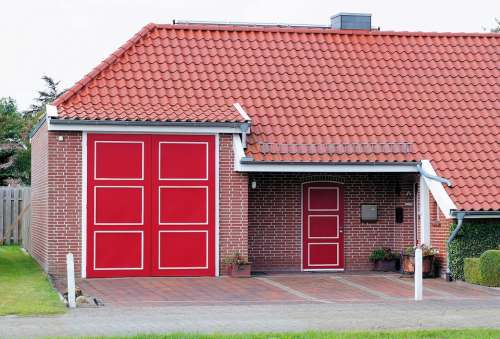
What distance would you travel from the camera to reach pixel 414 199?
26.9 metres

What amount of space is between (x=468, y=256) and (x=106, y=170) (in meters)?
8.42

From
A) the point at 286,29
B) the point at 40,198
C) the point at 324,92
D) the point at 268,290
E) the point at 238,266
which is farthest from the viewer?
the point at 286,29

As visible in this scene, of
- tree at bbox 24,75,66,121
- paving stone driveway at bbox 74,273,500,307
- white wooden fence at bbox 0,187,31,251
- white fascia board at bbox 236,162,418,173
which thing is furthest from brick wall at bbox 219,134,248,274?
tree at bbox 24,75,66,121

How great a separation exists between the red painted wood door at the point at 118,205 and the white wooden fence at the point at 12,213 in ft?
38.5

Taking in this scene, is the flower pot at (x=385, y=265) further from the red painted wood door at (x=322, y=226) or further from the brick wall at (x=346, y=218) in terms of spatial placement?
the red painted wood door at (x=322, y=226)

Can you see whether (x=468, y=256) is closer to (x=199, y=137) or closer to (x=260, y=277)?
(x=260, y=277)

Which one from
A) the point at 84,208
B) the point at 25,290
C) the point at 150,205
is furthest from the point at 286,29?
the point at 25,290

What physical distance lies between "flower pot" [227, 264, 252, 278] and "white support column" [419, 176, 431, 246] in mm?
4283

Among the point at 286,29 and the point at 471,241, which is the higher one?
the point at 286,29

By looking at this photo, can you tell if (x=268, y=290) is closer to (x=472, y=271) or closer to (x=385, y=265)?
(x=472, y=271)

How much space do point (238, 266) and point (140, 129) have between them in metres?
3.85

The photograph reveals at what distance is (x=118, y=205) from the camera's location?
24438mm

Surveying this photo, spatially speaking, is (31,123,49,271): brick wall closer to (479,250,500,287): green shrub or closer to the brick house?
the brick house

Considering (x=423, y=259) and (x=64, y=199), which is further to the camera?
(x=423, y=259)
